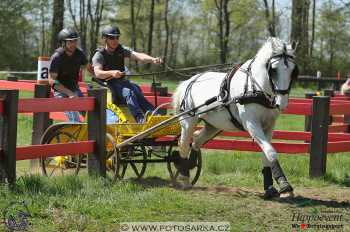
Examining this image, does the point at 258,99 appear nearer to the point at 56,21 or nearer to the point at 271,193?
the point at 271,193

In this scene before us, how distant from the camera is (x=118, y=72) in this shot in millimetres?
9000

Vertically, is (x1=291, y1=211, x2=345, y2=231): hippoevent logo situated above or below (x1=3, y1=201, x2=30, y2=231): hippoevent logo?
below

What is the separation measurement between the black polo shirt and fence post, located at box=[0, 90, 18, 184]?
2409 mm

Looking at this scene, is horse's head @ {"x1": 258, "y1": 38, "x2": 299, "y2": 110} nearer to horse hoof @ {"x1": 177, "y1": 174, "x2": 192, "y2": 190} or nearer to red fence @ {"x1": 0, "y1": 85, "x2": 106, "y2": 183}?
horse hoof @ {"x1": 177, "y1": 174, "x2": 192, "y2": 190}

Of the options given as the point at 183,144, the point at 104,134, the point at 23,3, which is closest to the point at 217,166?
the point at 183,144

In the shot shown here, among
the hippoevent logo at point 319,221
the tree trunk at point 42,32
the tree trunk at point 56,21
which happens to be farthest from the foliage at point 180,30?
the hippoevent logo at point 319,221

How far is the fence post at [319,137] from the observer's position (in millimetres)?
9547

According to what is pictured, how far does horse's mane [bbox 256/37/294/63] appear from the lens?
7312 mm

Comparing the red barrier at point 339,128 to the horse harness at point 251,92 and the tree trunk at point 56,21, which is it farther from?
the tree trunk at point 56,21

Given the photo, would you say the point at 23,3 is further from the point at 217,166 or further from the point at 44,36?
the point at 217,166

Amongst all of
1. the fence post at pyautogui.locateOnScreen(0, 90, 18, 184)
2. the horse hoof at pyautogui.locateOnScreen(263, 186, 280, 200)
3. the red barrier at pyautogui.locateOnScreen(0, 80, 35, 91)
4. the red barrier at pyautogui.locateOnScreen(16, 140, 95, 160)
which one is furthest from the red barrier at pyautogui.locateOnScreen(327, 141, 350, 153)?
the red barrier at pyautogui.locateOnScreen(0, 80, 35, 91)

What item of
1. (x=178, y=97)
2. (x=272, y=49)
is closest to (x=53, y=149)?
(x=178, y=97)

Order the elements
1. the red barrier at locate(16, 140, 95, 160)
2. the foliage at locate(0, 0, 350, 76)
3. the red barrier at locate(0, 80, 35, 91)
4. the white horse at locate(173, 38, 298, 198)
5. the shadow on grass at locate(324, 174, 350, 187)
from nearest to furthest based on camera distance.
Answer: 1. the white horse at locate(173, 38, 298, 198)
2. the red barrier at locate(16, 140, 95, 160)
3. the shadow on grass at locate(324, 174, 350, 187)
4. the red barrier at locate(0, 80, 35, 91)
5. the foliage at locate(0, 0, 350, 76)

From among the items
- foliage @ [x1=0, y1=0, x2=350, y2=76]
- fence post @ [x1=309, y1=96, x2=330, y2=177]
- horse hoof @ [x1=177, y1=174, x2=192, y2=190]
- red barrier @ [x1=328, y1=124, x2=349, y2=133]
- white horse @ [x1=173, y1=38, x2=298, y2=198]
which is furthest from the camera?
foliage @ [x1=0, y1=0, x2=350, y2=76]
